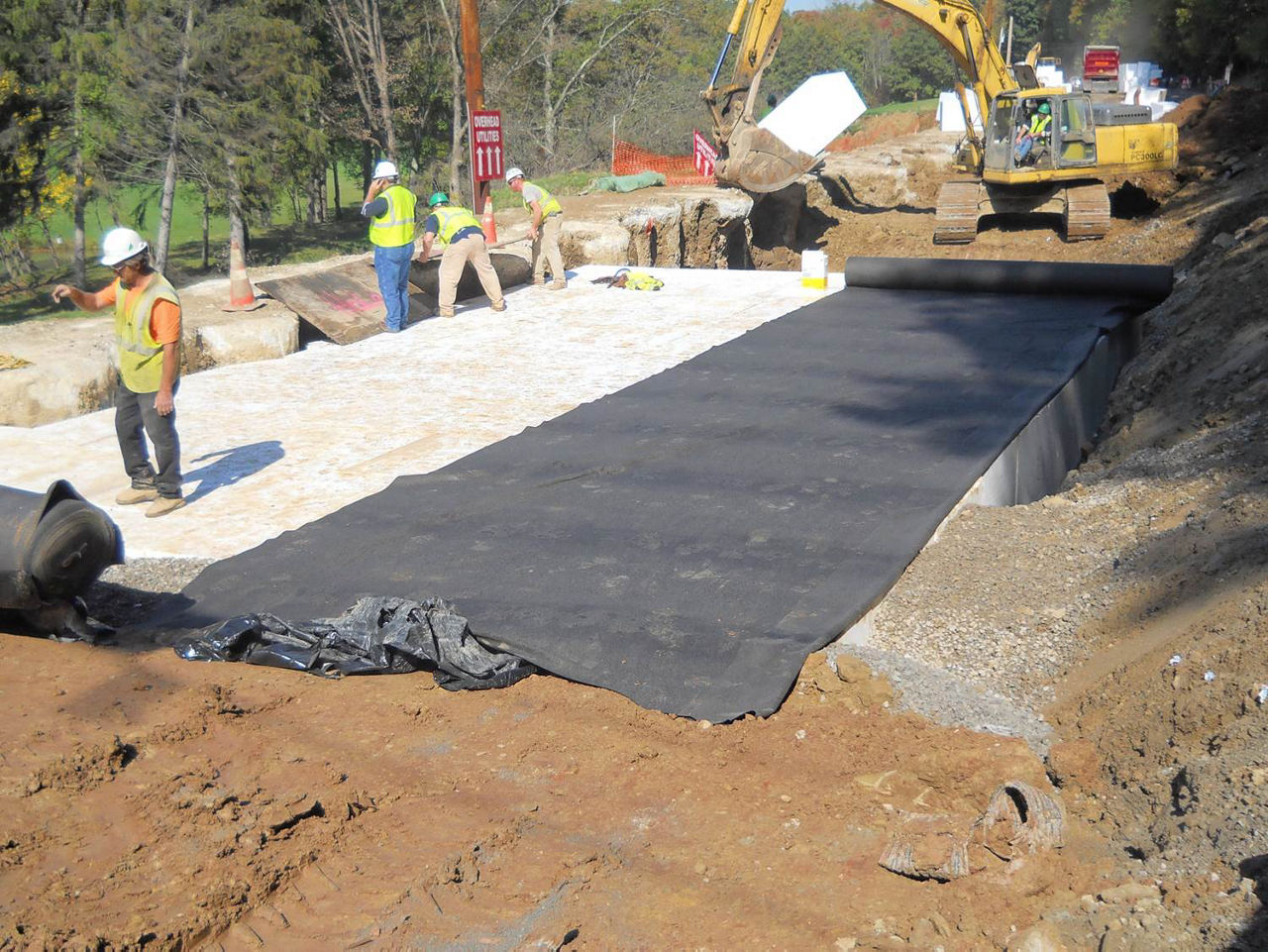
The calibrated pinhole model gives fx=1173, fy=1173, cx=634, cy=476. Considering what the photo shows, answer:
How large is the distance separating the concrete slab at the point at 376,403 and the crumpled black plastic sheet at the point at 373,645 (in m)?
1.49

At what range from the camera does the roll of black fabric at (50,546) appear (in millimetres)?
4973

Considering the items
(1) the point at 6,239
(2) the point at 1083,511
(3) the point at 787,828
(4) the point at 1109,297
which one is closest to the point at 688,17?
(1) the point at 6,239

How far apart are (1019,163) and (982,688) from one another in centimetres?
1506

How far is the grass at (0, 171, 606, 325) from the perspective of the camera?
75.3ft

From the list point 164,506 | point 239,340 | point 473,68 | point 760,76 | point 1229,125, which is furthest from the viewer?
point 1229,125

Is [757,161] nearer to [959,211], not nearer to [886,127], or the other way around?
[959,211]

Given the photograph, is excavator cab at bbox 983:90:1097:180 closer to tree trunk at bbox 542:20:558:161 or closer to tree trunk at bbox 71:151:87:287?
tree trunk at bbox 71:151:87:287

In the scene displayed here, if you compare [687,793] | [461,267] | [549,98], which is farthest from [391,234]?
[549,98]

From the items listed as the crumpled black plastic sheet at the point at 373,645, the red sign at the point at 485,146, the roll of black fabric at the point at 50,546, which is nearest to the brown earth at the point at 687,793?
the crumpled black plastic sheet at the point at 373,645

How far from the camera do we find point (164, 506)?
7.00 metres

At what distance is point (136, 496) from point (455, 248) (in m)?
5.36

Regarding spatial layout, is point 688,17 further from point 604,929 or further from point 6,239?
point 604,929

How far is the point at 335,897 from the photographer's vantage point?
342cm

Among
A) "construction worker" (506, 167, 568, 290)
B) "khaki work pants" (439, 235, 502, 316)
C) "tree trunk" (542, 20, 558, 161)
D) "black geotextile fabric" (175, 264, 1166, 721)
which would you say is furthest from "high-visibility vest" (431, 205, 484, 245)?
"tree trunk" (542, 20, 558, 161)
